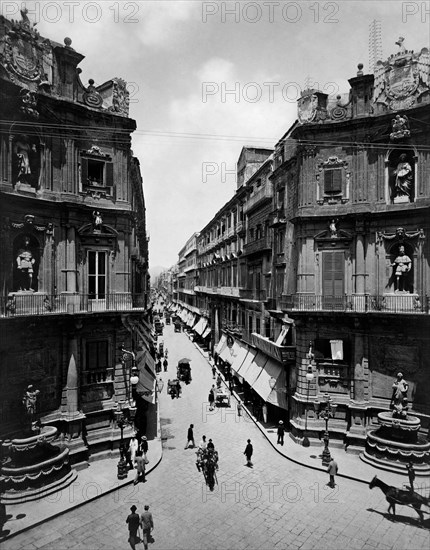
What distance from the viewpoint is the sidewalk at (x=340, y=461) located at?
626 inches

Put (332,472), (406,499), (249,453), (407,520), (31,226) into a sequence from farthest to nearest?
(249,453) < (31,226) < (332,472) < (407,520) < (406,499)

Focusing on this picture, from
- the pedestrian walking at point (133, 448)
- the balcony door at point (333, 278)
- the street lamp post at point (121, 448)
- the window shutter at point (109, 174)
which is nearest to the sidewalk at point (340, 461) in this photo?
the pedestrian walking at point (133, 448)

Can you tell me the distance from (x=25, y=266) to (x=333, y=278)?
15.5 m

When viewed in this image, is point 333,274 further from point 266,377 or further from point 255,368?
point 255,368

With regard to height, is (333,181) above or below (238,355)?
above

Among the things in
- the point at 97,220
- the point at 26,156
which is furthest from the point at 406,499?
the point at 26,156

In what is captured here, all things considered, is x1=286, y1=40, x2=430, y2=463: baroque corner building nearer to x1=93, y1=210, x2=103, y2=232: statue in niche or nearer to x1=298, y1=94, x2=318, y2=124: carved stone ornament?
x1=298, y1=94, x2=318, y2=124: carved stone ornament

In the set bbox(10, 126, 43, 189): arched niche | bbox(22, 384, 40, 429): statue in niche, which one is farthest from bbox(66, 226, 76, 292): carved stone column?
bbox(22, 384, 40, 429): statue in niche

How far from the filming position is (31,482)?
47.6 ft

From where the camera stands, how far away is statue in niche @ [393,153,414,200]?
1841cm

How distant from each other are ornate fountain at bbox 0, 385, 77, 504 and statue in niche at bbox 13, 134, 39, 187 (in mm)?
9339

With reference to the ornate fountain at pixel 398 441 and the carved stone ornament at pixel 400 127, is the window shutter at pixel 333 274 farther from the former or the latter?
the carved stone ornament at pixel 400 127

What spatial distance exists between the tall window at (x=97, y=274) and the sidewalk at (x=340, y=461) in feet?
40.2

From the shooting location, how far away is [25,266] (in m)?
16.5
